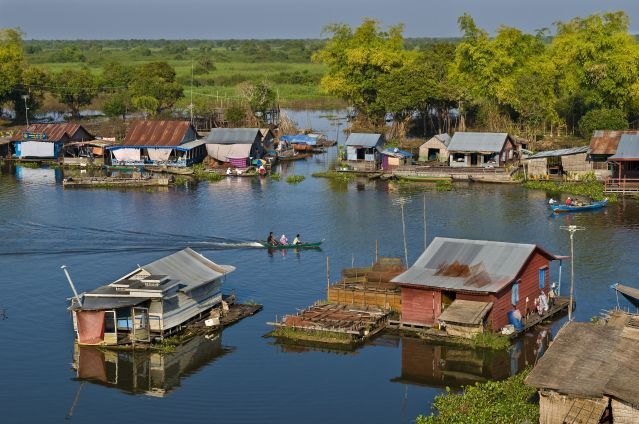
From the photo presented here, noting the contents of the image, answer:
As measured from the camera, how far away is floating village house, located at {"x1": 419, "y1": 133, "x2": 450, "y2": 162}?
77.2m

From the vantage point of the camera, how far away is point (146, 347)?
3566 centimetres

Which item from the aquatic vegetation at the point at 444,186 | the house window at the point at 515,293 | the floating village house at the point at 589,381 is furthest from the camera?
the aquatic vegetation at the point at 444,186

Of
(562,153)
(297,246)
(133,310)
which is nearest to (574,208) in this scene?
(562,153)

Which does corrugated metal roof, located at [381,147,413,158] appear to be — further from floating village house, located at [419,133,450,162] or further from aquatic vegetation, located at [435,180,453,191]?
aquatic vegetation, located at [435,180,453,191]

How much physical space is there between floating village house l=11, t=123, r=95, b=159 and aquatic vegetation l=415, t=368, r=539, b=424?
60369mm

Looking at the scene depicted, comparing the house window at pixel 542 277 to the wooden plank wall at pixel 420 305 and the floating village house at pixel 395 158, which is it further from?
the floating village house at pixel 395 158

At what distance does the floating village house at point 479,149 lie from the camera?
2874 inches

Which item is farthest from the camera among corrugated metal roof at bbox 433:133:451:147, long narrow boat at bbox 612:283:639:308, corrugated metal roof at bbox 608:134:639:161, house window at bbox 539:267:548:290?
corrugated metal roof at bbox 433:133:451:147

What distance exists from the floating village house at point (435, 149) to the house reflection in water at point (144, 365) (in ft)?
143

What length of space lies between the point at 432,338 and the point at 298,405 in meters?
6.87

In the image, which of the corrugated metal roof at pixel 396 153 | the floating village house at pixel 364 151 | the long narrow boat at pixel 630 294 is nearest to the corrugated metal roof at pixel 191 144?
the floating village house at pixel 364 151

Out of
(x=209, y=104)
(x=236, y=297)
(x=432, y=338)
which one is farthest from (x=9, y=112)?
(x=432, y=338)

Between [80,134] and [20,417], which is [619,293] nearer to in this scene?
[20,417]

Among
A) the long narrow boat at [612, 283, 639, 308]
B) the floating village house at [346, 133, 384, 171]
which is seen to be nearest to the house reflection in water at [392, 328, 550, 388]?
the long narrow boat at [612, 283, 639, 308]
